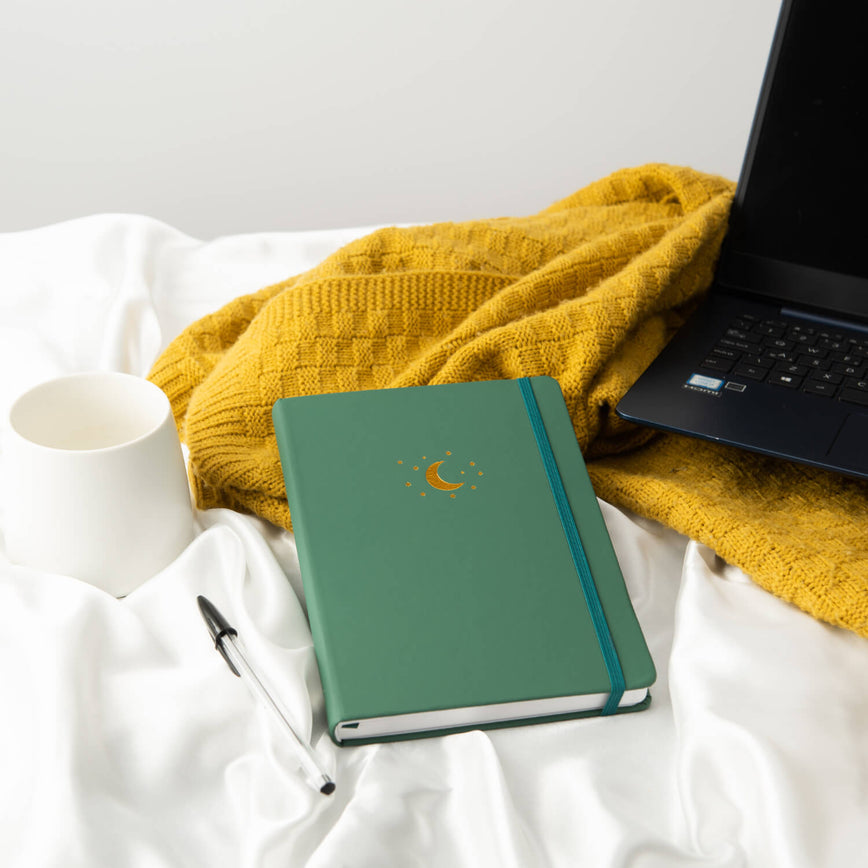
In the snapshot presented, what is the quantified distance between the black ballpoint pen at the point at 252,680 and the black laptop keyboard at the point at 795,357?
40 cm

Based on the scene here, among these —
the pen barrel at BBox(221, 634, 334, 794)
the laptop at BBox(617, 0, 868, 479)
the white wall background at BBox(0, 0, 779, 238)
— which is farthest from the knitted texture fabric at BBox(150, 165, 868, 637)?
the white wall background at BBox(0, 0, 779, 238)

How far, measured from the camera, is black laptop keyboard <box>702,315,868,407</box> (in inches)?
27.2

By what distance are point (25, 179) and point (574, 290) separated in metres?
1.31

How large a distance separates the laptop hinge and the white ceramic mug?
0.51m

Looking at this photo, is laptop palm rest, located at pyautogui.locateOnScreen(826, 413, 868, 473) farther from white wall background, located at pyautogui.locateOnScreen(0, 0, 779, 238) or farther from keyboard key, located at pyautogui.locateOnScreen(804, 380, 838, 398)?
white wall background, located at pyautogui.locateOnScreen(0, 0, 779, 238)

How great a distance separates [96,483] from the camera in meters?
0.51

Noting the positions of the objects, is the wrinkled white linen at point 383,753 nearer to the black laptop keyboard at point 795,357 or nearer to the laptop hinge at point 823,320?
the black laptop keyboard at point 795,357

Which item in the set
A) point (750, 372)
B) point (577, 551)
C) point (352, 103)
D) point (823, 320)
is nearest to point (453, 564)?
point (577, 551)

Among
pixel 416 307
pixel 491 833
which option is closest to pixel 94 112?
pixel 416 307

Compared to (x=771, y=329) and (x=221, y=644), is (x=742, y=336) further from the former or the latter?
(x=221, y=644)

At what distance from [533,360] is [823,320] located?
0.88ft

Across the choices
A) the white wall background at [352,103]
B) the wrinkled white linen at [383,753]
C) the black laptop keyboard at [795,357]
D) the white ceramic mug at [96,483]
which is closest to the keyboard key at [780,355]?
the black laptop keyboard at [795,357]

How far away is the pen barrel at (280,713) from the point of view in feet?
1.48

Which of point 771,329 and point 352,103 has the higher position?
point 771,329
